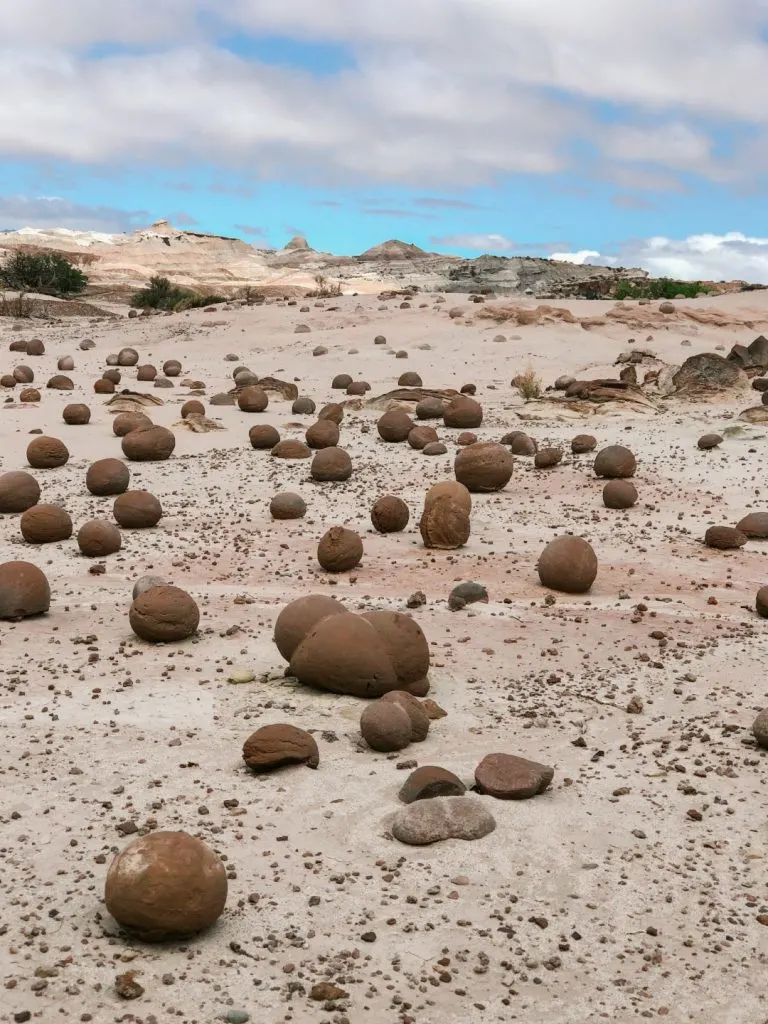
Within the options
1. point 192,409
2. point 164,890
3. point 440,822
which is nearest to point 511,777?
point 440,822

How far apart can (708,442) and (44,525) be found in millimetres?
7714

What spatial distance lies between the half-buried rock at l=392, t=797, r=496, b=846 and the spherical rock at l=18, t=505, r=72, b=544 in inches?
231

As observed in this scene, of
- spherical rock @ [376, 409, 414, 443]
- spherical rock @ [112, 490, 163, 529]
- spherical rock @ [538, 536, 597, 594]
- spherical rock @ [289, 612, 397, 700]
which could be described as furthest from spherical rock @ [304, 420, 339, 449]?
spherical rock @ [289, 612, 397, 700]

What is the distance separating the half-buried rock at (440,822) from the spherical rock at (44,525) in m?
5.86

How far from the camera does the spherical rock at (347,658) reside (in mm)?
6227

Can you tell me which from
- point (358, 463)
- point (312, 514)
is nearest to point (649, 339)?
point (358, 463)

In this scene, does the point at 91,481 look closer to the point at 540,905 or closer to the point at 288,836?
the point at 288,836

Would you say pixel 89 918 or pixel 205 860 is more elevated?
pixel 205 860

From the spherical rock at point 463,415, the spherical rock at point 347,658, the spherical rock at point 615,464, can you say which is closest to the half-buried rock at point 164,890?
the spherical rock at point 347,658

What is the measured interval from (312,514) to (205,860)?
23.2 feet

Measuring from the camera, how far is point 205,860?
4.01 m

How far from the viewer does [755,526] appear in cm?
1020

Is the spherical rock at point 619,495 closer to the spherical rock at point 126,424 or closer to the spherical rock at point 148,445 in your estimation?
the spherical rock at point 148,445

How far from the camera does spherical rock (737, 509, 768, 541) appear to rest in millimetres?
10156
